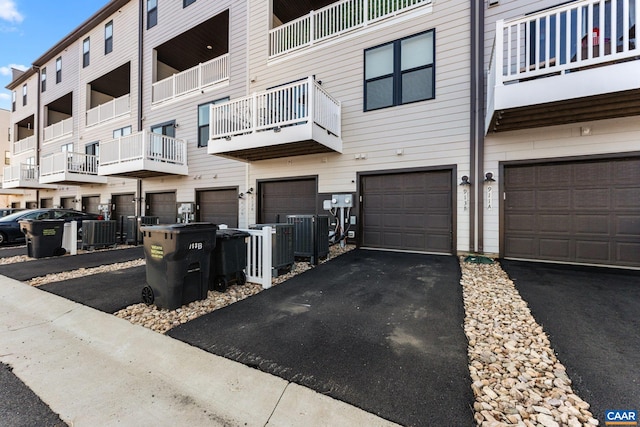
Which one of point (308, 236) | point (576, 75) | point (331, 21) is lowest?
point (308, 236)

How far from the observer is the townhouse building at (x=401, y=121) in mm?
4742

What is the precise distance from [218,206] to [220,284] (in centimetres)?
656

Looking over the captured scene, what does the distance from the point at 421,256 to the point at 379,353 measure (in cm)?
446

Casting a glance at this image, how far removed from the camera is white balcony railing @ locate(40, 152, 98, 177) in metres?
12.1

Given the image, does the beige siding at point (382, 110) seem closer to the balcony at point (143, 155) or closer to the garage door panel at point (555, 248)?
the garage door panel at point (555, 248)

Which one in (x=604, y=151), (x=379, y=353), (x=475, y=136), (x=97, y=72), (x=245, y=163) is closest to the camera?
(x=379, y=353)

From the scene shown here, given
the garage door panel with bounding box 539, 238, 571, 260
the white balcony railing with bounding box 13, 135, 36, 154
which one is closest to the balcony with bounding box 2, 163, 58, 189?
the white balcony railing with bounding box 13, 135, 36, 154

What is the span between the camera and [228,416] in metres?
1.67

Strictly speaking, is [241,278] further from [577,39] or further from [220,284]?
[577,39]

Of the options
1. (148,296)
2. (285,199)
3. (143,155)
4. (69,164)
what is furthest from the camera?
(69,164)

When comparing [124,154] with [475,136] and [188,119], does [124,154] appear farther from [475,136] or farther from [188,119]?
[475,136]

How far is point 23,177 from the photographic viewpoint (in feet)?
47.9

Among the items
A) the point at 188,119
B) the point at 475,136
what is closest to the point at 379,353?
the point at 475,136

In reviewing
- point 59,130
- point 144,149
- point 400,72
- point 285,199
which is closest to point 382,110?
point 400,72
